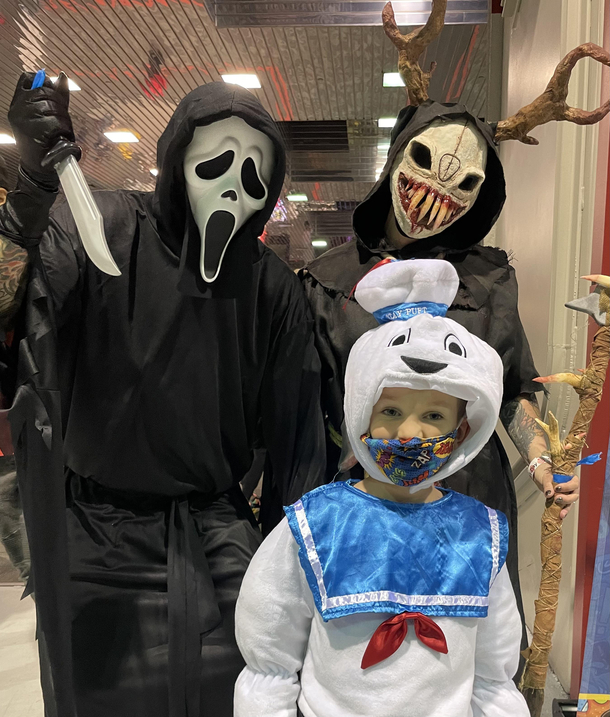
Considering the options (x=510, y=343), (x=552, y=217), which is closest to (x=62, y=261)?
(x=510, y=343)

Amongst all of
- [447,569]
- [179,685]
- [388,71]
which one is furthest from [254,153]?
[388,71]

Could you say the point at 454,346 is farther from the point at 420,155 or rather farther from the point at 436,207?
the point at 420,155

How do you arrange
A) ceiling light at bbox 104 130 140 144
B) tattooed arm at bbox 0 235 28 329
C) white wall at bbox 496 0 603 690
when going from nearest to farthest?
tattooed arm at bbox 0 235 28 329
white wall at bbox 496 0 603 690
ceiling light at bbox 104 130 140 144

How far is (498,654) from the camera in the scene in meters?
0.82

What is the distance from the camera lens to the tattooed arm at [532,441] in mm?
876

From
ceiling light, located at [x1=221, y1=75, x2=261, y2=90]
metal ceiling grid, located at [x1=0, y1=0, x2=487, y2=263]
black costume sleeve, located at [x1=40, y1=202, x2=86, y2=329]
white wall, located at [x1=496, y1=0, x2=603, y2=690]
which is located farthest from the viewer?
ceiling light, located at [x1=221, y1=75, x2=261, y2=90]

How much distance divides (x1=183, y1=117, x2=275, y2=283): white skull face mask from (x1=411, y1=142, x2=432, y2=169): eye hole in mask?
0.33m

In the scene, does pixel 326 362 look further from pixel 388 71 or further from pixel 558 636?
pixel 388 71

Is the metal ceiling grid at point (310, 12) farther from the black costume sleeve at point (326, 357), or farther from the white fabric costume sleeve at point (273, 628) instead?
the white fabric costume sleeve at point (273, 628)

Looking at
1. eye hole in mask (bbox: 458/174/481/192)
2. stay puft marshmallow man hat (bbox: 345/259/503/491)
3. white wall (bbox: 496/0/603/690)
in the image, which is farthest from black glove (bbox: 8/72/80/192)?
white wall (bbox: 496/0/603/690)

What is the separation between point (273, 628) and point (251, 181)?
0.77 m

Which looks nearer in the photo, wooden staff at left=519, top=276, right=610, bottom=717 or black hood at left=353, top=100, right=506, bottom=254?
wooden staff at left=519, top=276, right=610, bottom=717

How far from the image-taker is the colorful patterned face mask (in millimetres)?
748

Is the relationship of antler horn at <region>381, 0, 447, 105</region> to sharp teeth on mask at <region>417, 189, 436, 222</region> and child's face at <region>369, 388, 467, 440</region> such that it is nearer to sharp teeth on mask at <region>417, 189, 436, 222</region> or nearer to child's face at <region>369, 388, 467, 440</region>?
sharp teeth on mask at <region>417, 189, 436, 222</region>
